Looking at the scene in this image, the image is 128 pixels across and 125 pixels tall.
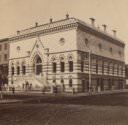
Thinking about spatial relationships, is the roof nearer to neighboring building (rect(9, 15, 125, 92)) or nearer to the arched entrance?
neighboring building (rect(9, 15, 125, 92))

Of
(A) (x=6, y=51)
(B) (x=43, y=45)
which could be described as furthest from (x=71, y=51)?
(A) (x=6, y=51)

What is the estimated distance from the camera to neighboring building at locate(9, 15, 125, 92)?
4350 cm

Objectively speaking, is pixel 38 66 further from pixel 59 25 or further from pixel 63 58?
pixel 59 25

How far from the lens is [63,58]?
44.7 m

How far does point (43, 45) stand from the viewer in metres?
48.1

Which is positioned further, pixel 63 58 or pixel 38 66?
pixel 38 66

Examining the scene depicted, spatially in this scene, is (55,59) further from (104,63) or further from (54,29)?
(104,63)

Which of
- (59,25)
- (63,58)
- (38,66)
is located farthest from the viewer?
(38,66)

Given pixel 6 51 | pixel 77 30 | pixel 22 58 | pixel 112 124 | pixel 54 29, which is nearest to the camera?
pixel 112 124

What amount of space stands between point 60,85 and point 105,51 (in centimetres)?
1424

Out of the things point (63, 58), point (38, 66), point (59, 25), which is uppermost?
point (59, 25)

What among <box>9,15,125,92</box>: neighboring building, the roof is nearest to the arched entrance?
<box>9,15,125,92</box>: neighboring building

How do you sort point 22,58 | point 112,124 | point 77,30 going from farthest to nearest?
point 22,58, point 77,30, point 112,124

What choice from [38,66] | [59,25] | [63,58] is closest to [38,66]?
[38,66]
